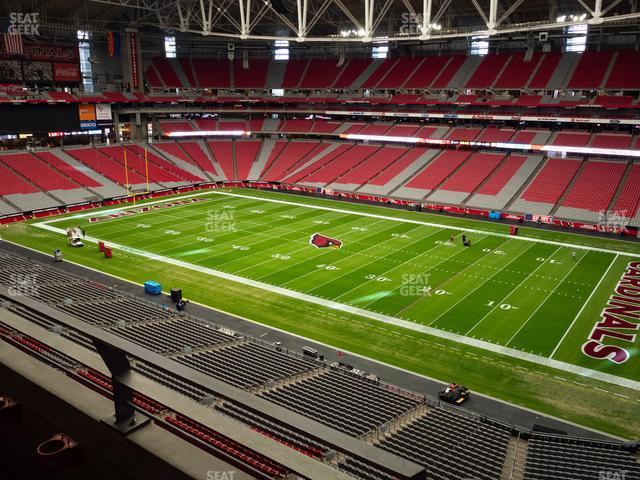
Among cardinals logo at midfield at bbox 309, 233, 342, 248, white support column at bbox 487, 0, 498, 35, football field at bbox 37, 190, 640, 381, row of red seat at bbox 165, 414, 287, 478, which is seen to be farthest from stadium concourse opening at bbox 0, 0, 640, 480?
white support column at bbox 487, 0, 498, 35

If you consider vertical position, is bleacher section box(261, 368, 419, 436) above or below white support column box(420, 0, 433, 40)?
below

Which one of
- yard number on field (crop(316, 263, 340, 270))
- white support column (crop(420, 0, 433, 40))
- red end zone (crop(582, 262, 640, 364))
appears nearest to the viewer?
red end zone (crop(582, 262, 640, 364))

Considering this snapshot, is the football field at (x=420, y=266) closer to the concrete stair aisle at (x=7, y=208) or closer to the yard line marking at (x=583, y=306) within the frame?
the yard line marking at (x=583, y=306)

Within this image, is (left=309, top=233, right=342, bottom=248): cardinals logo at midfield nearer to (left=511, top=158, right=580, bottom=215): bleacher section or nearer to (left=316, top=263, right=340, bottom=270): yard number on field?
(left=316, top=263, right=340, bottom=270): yard number on field

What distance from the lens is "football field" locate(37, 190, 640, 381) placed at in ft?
81.8

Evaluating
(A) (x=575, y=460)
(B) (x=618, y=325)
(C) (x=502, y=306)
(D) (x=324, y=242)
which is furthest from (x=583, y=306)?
(D) (x=324, y=242)

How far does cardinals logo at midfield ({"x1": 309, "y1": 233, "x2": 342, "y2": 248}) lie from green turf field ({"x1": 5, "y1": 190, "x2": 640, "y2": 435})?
1.88ft

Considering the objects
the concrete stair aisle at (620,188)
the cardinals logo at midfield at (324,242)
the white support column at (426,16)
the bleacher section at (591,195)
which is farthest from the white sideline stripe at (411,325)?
the concrete stair aisle at (620,188)

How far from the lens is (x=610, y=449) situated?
16000 mm

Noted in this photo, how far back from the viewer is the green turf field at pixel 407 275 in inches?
914

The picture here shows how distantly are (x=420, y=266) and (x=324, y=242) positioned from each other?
7.72m

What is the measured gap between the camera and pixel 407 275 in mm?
32281

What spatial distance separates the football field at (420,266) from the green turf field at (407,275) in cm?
10

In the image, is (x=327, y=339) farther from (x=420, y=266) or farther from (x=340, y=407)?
(x=420, y=266)
